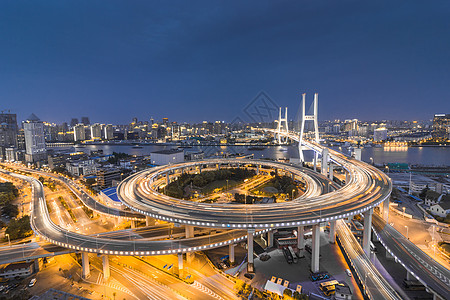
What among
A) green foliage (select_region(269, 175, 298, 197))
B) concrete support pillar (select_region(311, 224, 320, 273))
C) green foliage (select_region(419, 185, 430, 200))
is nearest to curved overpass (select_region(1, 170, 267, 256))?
concrete support pillar (select_region(311, 224, 320, 273))

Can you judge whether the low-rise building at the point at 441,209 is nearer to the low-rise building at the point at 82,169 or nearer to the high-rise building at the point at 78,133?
the low-rise building at the point at 82,169

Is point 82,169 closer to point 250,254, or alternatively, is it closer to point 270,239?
point 270,239

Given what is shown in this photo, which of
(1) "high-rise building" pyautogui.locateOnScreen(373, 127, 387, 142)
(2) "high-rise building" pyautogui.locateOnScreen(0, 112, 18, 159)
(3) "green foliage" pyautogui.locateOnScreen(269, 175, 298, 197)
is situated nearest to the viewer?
(3) "green foliage" pyautogui.locateOnScreen(269, 175, 298, 197)

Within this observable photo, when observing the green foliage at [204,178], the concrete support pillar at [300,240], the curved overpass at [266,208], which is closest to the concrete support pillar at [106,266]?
the curved overpass at [266,208]

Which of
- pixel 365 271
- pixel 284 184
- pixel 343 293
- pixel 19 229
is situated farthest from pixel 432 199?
pixel 19 229

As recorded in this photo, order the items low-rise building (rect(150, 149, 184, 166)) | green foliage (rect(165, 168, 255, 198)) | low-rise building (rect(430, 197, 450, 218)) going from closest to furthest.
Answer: low-rise building (rect(430, 197, 450, 218)), green foliage (rect(165, 168, 255, 198)), low-rise building (rect(150, 149, 184, 166))

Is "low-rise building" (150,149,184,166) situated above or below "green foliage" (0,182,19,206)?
above

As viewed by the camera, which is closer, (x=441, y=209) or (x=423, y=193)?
(x=441, y=209)

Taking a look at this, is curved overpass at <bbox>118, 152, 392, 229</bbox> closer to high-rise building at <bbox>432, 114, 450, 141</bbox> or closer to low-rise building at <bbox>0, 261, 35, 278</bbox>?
low-rise building at <bbox>0, 261, 35, 278</bbox>
